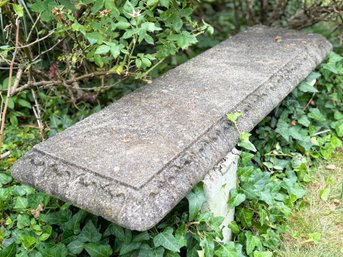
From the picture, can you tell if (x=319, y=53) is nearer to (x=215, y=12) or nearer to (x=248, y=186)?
(x=248, y=186)

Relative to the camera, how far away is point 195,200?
6.56 ft

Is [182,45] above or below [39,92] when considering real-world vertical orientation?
above

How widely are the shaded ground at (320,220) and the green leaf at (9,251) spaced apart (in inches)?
47.4

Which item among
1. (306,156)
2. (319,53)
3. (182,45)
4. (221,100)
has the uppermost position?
(182,45)

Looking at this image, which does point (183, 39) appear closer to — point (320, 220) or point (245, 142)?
point (245, 142)

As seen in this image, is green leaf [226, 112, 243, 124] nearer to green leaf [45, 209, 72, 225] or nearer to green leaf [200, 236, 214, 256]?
green leaf [200, 236, 214, 256]

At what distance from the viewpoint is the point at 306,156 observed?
298 centimetres

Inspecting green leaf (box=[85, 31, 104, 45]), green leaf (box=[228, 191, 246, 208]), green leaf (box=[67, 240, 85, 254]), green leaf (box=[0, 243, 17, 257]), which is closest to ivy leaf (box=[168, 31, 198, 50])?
green leaf (box=[85, 31, 104, 45])

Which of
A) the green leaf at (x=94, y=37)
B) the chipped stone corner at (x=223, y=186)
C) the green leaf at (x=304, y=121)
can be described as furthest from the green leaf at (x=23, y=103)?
the green leaf at (x=304, y=121)

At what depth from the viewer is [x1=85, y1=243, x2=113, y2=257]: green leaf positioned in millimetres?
2037

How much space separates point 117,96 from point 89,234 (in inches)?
59.6

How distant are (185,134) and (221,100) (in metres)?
0.40

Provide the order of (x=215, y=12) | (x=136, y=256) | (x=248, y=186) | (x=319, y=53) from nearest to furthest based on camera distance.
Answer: (x=136, y=256), (x=248, y=186), (x=319, y=53), (x=215, y=12)

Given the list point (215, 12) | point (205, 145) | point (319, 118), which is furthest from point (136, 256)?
point (215, 12)
